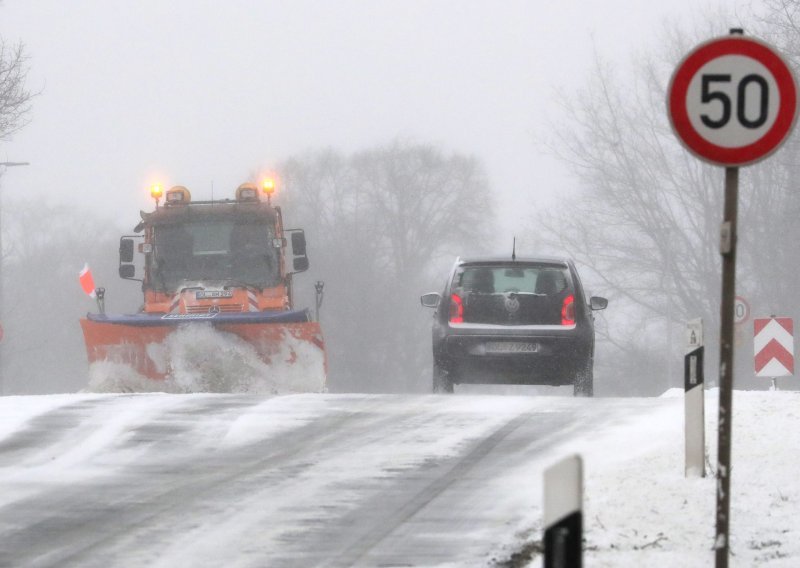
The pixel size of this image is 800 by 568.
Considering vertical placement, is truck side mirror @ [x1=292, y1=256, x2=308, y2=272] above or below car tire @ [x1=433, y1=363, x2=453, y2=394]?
above

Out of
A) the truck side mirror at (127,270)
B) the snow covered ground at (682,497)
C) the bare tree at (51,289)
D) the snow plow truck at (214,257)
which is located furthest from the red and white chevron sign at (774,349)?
the bare tree at (51,289)

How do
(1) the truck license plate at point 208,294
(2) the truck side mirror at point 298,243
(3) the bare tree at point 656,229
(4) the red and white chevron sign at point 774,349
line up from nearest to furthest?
(2) the truck side mirror at point 298,243, (1) the truck license plate at point 208,294, (4) the red and white chevron sign at point 774,349, (3) the bare tree at point 656,229

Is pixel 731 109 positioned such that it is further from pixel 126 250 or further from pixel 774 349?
pixel 774 349

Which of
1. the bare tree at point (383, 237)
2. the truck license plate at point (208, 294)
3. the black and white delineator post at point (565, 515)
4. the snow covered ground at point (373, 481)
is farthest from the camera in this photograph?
the bare tree at point (383, 237)

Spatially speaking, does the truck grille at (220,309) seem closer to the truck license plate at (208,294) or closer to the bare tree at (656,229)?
the truck license plate at (208,294)

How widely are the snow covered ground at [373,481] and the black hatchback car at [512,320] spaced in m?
2.55

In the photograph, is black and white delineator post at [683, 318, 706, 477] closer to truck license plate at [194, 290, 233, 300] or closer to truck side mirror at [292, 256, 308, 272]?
truck side mirror at [292, 256, 308, 272]

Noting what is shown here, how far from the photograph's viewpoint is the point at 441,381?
1684cm

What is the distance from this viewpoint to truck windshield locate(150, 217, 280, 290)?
840 inches

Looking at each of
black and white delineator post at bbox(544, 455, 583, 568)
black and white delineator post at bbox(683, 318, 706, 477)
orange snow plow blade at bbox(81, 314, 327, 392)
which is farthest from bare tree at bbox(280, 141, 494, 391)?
black and white delineator post at bbox(544, 455, 583, 568)

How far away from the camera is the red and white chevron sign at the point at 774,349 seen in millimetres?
23562

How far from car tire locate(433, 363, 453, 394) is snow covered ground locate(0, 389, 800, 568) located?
277 centimetres

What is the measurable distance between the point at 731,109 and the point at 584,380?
34.1ft

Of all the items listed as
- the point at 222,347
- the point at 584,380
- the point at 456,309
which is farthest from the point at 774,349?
the point at 456,309
